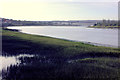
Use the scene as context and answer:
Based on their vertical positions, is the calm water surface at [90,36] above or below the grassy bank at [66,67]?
above

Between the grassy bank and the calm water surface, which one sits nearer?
the grassy bank

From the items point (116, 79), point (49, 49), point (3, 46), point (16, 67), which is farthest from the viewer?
point (3, 46)

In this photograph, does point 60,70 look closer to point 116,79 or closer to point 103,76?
point 103,76

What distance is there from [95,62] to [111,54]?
6819 mm

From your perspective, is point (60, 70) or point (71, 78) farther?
point (60, 70)

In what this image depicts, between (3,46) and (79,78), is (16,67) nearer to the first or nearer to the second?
(79,78)

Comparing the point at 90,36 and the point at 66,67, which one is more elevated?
the point at 90,36

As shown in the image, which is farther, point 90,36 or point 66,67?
point 90,36

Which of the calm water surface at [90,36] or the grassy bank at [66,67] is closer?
the grassy bank at [66,67]

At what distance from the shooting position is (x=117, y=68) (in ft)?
80.3

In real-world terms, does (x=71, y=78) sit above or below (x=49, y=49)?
below

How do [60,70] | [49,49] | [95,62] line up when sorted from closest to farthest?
[60,70]
[95,62]
[49,49]

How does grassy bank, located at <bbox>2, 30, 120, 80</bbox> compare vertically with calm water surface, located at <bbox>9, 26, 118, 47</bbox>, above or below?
below

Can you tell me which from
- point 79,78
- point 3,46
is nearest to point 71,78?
point 79,78
